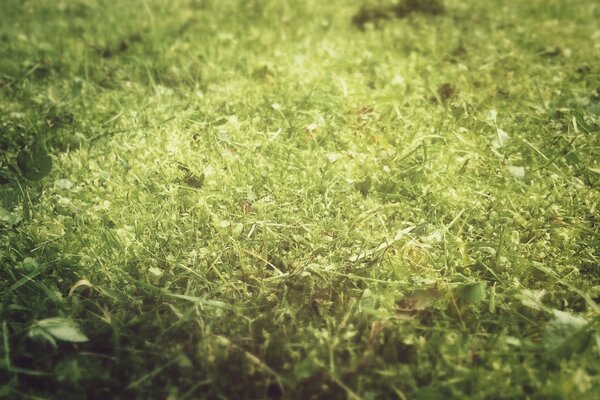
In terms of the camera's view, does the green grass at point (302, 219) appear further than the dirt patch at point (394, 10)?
No

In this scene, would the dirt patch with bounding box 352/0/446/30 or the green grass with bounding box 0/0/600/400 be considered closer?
the green grass with bounding box 0/0/600/400

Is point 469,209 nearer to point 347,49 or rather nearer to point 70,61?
point 347,49

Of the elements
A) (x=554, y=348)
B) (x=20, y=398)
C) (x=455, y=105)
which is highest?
(x=455, y=105)

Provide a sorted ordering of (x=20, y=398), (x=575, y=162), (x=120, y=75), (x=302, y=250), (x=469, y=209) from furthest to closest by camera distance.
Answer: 1. (x=120, y=75)
2. (x=575, y=162)
3. (x=469, y=209)
4. (x=302, y=250)
5. (x=20, y=398)

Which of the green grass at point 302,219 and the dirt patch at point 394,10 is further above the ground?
the dirt patch at point 394,10

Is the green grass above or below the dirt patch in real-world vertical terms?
below

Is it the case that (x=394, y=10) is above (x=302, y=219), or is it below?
above

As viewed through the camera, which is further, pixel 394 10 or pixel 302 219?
pixel 394 10

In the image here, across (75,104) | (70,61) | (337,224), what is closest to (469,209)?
(337,224)
